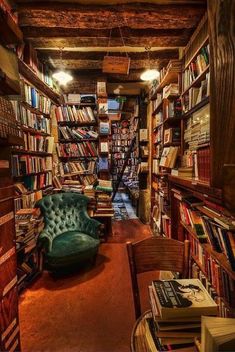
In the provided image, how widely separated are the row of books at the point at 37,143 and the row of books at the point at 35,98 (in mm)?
402

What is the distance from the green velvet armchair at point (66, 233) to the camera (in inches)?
99.7

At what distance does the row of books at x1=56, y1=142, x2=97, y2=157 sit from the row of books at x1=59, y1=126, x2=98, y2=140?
0.13m

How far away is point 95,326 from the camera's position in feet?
6.02

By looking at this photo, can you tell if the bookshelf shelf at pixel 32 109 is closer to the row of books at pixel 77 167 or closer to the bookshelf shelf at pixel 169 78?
the row of books at pixel 77 167

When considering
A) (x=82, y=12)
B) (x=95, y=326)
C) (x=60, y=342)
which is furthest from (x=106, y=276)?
(x=82, y=12)

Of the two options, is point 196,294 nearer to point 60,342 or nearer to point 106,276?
point 60,342

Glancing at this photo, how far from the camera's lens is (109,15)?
2.19 m

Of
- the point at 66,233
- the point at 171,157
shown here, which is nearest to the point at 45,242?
the point at 66,233

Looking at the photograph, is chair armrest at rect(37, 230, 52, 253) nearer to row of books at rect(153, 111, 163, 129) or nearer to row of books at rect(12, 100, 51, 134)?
row of books at rect(12, 100, 51, 134)

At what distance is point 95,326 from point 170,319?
1.29 metres

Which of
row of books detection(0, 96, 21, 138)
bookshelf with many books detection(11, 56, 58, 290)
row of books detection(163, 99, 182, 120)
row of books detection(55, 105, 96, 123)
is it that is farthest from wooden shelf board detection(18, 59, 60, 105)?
row of books detection(163, 99, 182, 120)

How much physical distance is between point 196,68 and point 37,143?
219cm

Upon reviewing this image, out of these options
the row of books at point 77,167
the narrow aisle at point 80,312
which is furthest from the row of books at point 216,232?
the row of books at point 77,167

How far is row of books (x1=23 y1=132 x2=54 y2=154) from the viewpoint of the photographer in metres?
2.86
